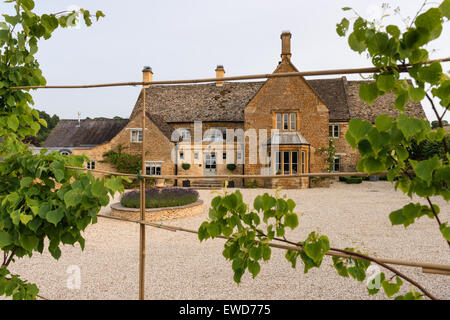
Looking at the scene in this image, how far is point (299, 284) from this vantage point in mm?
4844

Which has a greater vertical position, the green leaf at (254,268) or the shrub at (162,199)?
the green leaf at (254,268)

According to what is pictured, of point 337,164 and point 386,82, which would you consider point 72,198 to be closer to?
point 386,82

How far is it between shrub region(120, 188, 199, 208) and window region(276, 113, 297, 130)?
11.0 metres

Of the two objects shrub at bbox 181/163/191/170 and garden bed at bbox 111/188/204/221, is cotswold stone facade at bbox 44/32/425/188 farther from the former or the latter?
garden bed at bbox 111/188/204/221

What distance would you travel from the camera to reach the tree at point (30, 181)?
5.31 ft

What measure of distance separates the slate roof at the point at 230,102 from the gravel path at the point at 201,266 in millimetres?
14799

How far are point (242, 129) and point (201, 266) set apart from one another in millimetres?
17367

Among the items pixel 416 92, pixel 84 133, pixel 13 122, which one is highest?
pixel 84 133

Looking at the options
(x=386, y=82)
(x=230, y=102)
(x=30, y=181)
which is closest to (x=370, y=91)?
(x=386, y=82)

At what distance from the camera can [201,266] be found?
570 cm

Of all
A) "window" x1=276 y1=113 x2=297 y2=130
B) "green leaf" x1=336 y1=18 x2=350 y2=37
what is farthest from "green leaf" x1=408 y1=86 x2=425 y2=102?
"window" x1=276 y1=113 x2=297 y2=130

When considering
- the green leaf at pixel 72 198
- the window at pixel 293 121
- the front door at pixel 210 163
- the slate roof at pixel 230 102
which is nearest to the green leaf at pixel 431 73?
the green leaf at pixel 72 198

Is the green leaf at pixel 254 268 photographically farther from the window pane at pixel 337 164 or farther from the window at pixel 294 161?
the window pane at pixel 337 164
